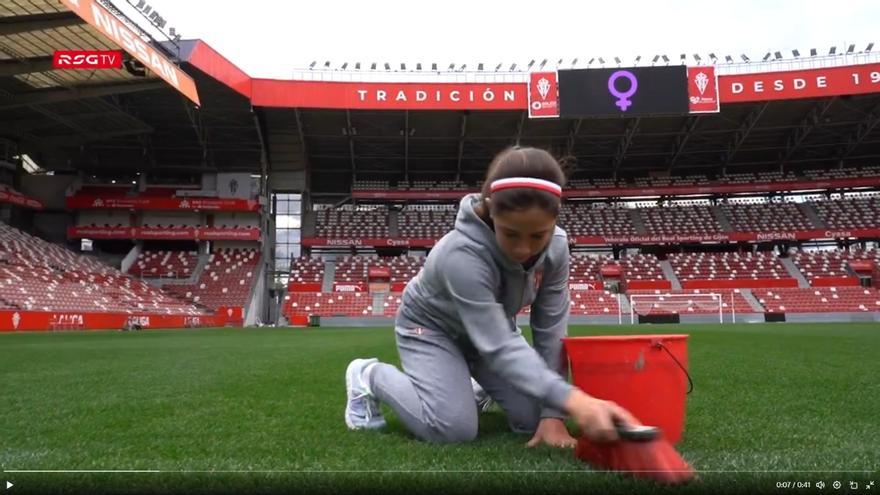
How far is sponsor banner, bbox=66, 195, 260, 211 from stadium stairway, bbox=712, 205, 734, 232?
27181 mm

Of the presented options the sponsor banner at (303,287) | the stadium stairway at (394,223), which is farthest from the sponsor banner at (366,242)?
the sponsor banner at (303,287)

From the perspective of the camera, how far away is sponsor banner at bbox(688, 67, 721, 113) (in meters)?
28.0

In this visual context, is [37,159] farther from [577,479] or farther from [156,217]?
[577,479]

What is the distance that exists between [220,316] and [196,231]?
274 inches

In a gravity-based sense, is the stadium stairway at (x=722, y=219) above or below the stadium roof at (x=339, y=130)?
below

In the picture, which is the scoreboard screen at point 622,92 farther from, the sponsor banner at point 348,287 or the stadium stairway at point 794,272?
the sponsor banner at point 348,287

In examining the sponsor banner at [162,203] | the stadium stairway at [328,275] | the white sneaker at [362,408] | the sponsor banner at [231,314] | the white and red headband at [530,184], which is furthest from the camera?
the stadium stairway at [328,275]

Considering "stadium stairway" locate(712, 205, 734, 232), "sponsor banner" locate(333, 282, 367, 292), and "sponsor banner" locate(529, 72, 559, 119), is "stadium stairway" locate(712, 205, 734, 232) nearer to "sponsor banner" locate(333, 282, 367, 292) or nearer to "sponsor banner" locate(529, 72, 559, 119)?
"sponsor banner" locate(529, 72, 559, 119)

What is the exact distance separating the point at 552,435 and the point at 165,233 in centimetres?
3525

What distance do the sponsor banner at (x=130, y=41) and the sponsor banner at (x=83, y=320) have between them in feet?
27.2

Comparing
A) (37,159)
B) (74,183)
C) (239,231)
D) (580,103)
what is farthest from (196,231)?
(580,103)

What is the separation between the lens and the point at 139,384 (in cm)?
477

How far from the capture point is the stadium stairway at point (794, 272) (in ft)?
109

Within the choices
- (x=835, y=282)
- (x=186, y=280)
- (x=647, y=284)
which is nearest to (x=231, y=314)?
(x=186, y=280)
